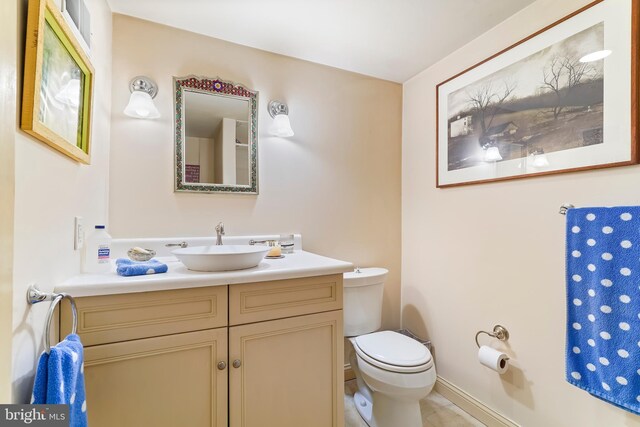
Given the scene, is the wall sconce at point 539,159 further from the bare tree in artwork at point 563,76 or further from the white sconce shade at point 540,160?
the bare tree in artwork at point 563,76

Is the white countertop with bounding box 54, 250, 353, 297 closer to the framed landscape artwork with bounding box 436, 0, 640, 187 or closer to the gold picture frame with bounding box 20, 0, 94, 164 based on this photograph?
the gold picture frame with bounding box 20, 0, 94, 164

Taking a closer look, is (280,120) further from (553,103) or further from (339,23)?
(553,103)

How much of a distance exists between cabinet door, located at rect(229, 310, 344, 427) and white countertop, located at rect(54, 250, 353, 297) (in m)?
0.19

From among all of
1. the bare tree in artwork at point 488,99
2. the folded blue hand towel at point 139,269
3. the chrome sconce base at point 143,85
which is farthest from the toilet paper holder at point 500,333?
the chrome sconce base at point 143,85

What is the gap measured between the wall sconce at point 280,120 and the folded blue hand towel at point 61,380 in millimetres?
1331

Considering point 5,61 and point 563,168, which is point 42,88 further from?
point 563,168

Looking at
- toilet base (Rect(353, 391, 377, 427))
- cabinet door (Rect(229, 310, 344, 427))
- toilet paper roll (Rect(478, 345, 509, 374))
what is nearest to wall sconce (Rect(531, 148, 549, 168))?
toilet paper roll (Rect(478, 345, 509, 374))

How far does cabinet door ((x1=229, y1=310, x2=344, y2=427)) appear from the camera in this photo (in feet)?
3.61

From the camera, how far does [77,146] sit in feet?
3.21

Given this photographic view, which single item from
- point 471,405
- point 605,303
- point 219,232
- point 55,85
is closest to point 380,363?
point 471,405

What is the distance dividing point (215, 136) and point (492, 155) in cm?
152

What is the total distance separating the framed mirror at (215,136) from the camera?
5.09ft

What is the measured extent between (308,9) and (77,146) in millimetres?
1167

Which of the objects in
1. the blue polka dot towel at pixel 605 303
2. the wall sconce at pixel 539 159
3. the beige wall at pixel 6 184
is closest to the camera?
the beige wall at pixel 6 184
